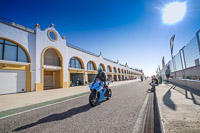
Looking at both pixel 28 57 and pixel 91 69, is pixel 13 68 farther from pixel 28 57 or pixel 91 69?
pixel 91 69

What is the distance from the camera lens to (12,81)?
1063cm

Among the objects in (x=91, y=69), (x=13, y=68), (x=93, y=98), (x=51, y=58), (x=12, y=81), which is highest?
(x=51, y=58)

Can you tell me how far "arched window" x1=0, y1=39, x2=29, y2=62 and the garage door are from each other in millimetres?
1584

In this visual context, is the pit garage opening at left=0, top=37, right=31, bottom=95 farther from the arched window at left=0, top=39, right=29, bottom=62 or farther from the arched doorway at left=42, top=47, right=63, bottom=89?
the arched doorway at left=42, top=47, right=63, bottom=89

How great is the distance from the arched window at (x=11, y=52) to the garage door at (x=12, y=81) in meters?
1.58

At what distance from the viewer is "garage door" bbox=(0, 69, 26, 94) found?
10.0m

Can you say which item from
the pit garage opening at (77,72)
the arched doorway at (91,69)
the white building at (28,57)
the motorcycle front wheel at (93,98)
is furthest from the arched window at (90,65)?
the motorcycle front wheel at (93,98)

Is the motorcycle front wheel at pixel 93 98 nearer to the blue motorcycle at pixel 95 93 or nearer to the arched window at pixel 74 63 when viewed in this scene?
the blue motorcycle at pixel 95 93

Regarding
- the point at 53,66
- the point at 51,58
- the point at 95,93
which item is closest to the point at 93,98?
the point at 95,93

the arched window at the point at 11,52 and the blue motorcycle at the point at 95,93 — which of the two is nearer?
the blue motorcycle at the point at 95,93

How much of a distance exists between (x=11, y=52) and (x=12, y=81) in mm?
3417

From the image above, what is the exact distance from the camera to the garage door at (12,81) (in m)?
Result: 10.0

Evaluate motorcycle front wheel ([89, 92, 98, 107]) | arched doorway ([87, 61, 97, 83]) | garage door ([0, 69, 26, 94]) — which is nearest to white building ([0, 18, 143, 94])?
garage door ([0, 69, 26, 94])

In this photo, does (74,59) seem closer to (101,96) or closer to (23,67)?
(23,67)
